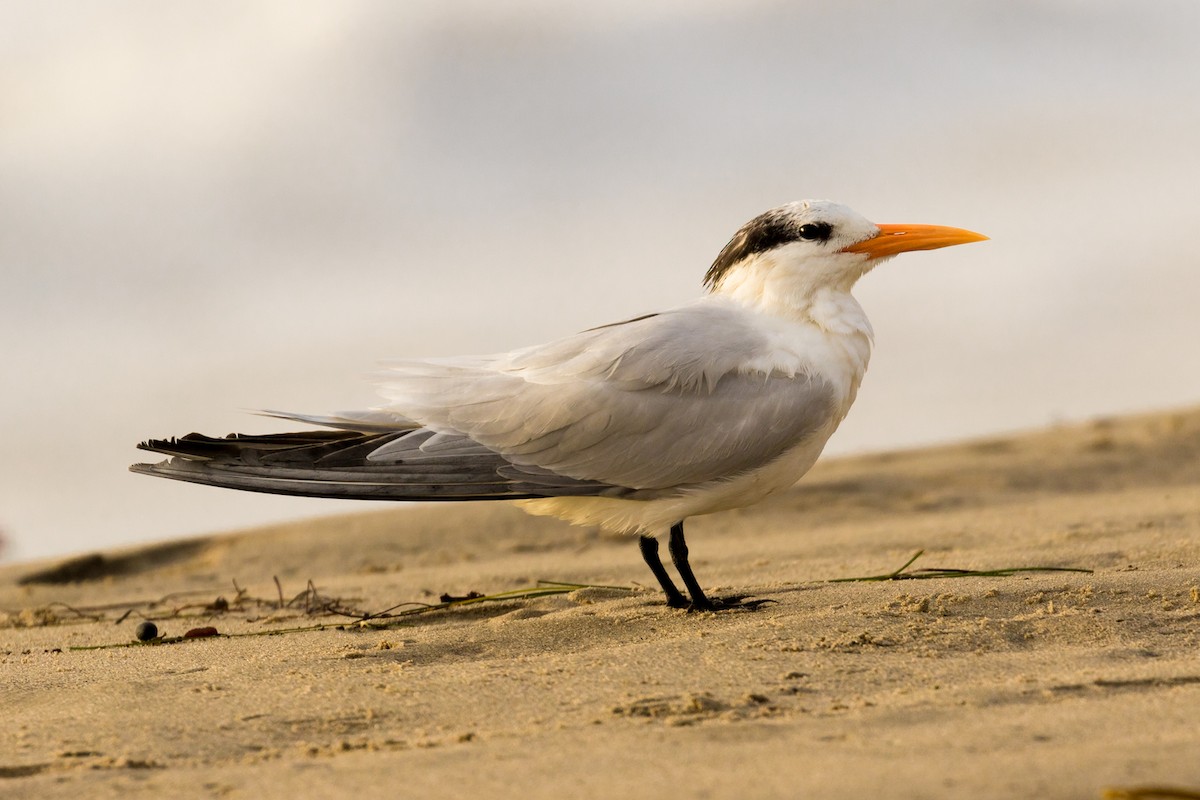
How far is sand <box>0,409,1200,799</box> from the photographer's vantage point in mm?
2719

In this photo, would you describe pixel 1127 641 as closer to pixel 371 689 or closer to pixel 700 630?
pixel 700 630

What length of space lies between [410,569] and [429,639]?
295 centimetres

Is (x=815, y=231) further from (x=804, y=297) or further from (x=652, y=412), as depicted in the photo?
(x=652, y=412)

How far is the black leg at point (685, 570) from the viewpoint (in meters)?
4.60

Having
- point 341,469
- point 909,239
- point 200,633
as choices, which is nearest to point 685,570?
point 341,469

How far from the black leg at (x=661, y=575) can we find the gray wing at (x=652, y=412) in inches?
13.2

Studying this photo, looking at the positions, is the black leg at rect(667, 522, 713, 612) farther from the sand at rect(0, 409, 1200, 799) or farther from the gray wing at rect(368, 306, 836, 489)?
the gray wing at rect(368, 306, 836, 489)

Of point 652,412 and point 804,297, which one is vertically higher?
point 804,297

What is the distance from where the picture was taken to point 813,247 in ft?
16.2

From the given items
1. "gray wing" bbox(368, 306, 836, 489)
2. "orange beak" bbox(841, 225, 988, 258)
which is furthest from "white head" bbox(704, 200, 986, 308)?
"gray wing" bbox(368, 306, 836, 489)

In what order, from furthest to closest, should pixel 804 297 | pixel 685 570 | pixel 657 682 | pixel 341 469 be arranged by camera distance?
pixel 804 297, pixel 685 570, pixel 341 469, pixel 657 682

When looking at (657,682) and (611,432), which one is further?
(611,432)

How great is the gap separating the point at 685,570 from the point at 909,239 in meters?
1.52

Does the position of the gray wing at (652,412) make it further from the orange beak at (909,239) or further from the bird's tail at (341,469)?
the orange beak at (909,239)
